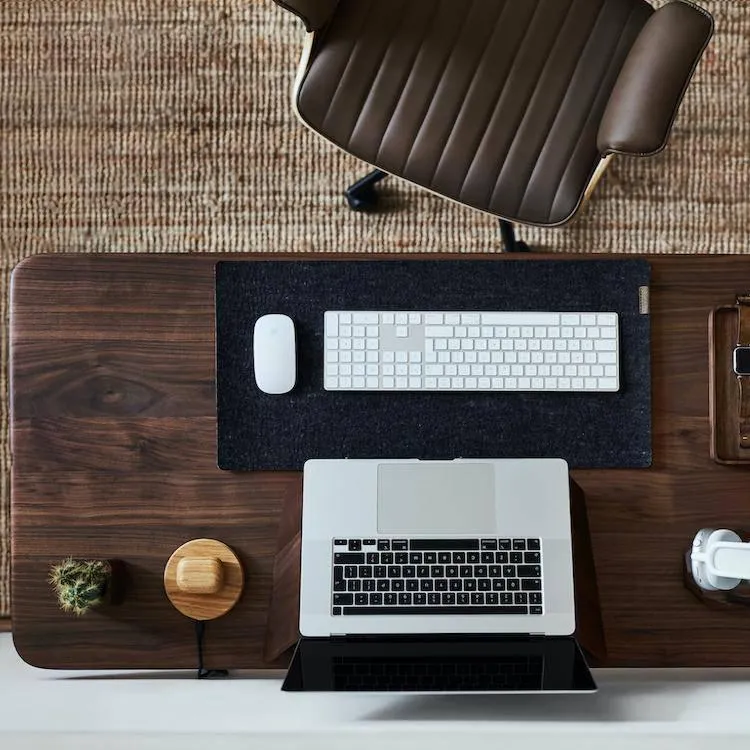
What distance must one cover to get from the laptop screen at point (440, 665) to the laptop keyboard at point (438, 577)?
4 centimetres

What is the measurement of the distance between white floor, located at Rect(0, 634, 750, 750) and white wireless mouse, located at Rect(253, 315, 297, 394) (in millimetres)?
431

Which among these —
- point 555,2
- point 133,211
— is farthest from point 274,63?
point 555,2

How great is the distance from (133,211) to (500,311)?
91cm

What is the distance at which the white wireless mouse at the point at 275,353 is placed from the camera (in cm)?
111

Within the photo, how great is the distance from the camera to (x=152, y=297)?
3.68ft

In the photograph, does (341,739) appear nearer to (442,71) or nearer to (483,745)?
(483,745)

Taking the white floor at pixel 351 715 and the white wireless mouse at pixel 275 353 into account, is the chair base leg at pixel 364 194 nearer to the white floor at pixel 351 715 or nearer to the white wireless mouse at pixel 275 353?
the white wireless mouse at pixel 275 353

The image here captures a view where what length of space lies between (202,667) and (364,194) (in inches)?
38.8

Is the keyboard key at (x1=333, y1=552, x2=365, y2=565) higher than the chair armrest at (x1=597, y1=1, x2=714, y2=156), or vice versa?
the chair armrest at (x1=597, y1=1, x2=714, y2=156)

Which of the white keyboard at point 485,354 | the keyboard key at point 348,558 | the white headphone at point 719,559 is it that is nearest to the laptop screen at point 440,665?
the keyboard key at point 348,558

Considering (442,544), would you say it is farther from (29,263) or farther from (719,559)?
(29,263)

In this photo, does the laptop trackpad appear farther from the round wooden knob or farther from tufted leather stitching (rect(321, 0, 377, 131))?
tufted leather stitching (rect(321, 0, 377, 131))

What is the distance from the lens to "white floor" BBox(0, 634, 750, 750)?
717 mm

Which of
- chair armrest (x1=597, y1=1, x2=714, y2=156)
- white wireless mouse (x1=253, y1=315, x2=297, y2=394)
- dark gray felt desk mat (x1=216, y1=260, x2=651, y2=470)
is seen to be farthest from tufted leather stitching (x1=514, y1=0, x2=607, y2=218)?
white wireless mouse (x1=253, y1=315, x2=297, y2=394)
